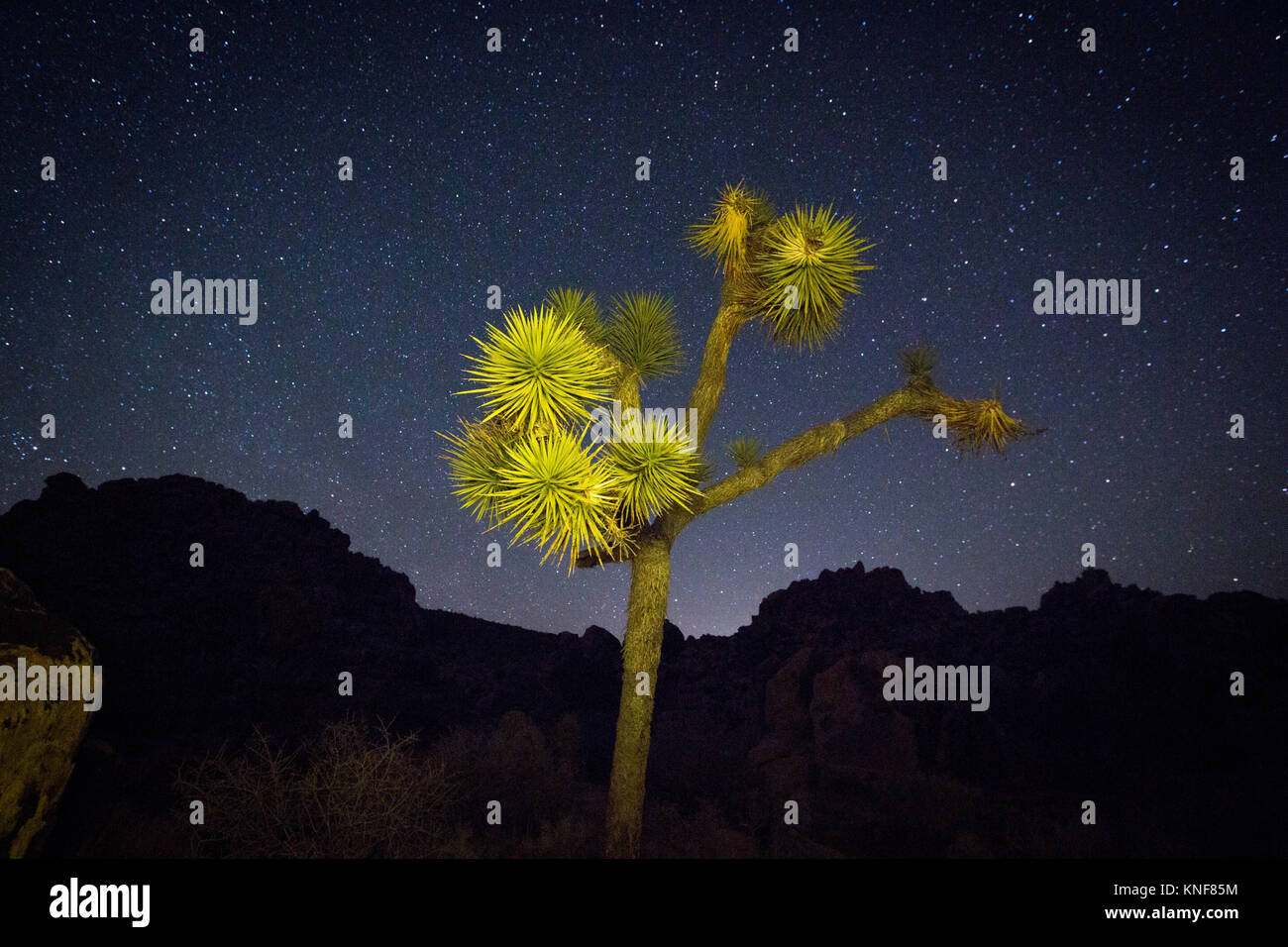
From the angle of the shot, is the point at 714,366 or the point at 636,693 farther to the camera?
the point at 714,366

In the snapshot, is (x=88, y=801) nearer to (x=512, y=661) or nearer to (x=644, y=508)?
(x=644, y=508)

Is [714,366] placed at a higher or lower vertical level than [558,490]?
higher

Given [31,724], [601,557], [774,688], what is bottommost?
[774,688]

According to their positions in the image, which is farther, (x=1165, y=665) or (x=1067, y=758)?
(x=1165, y=665)

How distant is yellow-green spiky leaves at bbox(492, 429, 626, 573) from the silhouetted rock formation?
4.93 metres

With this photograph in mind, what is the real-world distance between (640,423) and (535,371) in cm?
122

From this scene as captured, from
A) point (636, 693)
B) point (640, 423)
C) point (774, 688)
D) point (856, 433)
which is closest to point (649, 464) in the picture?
point (640, 423)

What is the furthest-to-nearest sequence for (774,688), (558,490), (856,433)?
1. (774,688)
2. (856,433)
3. (558,490)

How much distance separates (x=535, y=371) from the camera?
550 centimetres

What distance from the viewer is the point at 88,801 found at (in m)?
7.39

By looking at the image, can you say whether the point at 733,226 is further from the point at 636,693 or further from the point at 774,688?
the point at 774,688

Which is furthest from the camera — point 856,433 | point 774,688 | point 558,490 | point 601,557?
point 774,688

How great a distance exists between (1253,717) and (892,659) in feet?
21.4
